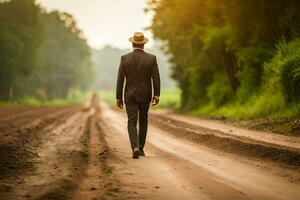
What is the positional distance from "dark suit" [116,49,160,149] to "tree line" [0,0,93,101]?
41.9 metres

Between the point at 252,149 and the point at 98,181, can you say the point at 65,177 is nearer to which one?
the point at 98,181

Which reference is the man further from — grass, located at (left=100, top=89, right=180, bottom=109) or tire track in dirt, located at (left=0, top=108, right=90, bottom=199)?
grass, located at (left=100, top=89, right=180, bottom=109)

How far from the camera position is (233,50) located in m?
27.3

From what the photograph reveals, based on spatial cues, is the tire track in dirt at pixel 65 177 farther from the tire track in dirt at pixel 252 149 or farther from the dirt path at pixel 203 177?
the tire track in dirt at pixel 252 149

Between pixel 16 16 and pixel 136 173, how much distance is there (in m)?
51.5

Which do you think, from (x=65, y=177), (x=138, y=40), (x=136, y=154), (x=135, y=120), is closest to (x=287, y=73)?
(x=138, y=40)

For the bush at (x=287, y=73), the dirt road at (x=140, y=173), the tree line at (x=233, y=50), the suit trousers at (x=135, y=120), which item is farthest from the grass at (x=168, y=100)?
the suit trousers at (x=135, y=120)

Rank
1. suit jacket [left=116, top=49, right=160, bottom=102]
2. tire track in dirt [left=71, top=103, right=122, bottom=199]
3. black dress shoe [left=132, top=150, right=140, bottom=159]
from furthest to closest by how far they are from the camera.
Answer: suit jacket [left=116, top=49, right=160, bottom=102]
black dress shoe [left=132, top=150, right=140, bottom=159]
tire track in dirt [left=71, top=103, right=122, bottom=199]

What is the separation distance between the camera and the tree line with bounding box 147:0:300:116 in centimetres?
2033

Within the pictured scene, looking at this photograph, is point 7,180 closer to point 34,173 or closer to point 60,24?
point 34,173

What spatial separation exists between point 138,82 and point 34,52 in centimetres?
4958

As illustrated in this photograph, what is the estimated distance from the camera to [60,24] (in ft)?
257

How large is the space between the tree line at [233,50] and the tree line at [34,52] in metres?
18.9

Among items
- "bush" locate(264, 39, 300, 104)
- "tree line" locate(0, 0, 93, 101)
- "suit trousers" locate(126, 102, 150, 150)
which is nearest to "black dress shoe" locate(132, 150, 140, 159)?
"suit trousers" locate(126, 102, 150, 150)
